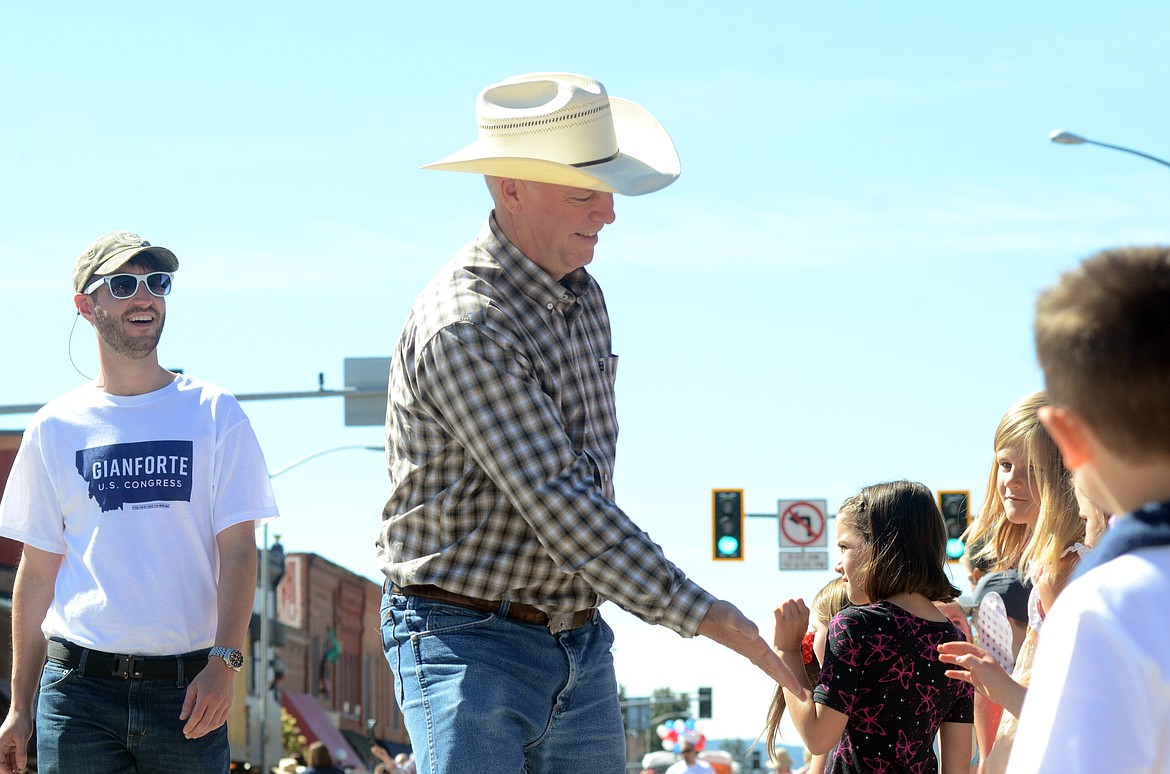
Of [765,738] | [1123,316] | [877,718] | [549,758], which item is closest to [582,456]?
[549,758]

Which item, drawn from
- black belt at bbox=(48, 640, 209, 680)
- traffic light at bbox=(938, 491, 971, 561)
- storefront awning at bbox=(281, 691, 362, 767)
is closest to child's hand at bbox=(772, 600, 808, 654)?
black belt at bbox=(48, 640, 209, 680)

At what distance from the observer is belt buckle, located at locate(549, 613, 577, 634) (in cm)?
420

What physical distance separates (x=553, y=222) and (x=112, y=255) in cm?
192

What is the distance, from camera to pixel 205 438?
5375 mm

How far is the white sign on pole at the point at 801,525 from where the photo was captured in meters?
28.8

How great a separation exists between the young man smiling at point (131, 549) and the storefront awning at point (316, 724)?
46019 mm

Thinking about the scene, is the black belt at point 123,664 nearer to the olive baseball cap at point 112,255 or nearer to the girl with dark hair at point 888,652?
the olive baseball cap at point 112,255

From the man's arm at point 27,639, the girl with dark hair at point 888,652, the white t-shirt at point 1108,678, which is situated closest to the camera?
the white t-shirt at point 1108,678

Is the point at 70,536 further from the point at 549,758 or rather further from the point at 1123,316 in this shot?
the point at 1123,316

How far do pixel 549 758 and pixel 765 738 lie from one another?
5.23 ft

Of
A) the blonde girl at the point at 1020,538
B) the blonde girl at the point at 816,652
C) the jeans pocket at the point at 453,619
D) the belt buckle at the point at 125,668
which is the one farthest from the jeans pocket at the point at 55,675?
the blonde girl at the point at 1020,538

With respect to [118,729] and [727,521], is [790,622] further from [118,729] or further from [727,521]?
[727,521]

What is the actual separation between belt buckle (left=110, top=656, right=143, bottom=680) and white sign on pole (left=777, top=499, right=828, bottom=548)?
24.2m

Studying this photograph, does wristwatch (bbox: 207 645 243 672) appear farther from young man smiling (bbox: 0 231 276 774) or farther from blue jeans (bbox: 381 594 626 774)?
blue jeans (bbox: 381 594 626 774)
